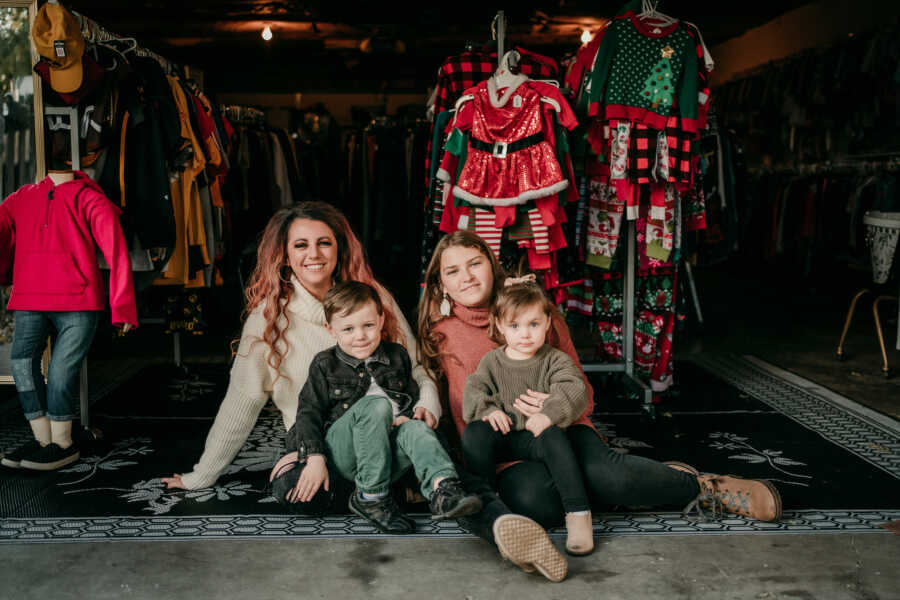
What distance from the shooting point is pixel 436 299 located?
105 inches

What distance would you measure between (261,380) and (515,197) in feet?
4.32

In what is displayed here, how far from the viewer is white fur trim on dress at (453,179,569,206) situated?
3.21 meters

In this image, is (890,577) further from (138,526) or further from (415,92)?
(415,92)

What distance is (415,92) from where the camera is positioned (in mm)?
10906

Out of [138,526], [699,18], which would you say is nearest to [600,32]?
[138,526]

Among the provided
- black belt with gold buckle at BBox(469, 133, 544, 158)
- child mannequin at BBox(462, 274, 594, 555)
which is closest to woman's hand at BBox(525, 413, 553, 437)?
child mannequin at BBox(462, 274, 594, 555)

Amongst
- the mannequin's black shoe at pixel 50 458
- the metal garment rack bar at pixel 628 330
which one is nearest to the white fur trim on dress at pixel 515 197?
the metal garment rack bar at pixel 628 330

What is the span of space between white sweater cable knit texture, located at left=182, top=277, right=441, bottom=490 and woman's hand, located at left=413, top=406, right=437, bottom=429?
0.15 feet

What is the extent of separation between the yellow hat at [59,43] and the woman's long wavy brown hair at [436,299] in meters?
1.59

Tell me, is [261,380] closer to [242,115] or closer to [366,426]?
[366,426]

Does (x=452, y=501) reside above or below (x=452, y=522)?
above

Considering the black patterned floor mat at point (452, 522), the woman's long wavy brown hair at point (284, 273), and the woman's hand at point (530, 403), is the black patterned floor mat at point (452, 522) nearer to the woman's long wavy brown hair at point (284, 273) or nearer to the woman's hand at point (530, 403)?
the woman's hand at point (530, 403)

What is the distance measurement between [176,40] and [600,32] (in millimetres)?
6731

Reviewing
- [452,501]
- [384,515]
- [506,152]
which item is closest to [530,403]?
[452,501]
